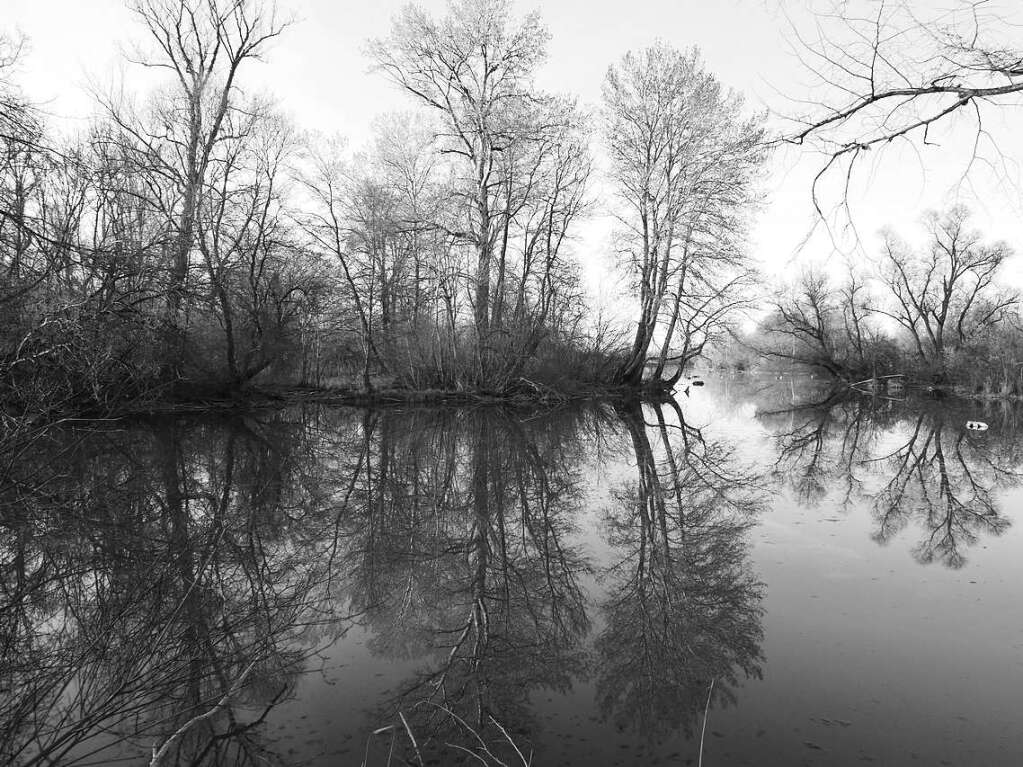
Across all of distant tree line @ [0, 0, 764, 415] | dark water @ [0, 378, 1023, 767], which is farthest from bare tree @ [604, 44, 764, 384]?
dark water @ [0, 378, 1023, 767]

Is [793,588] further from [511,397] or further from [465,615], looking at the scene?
[511,397]

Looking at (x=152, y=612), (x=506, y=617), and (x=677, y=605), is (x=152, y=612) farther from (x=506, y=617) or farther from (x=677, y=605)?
(x=677, y=605)

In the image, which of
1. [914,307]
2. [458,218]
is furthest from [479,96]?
[914,307]

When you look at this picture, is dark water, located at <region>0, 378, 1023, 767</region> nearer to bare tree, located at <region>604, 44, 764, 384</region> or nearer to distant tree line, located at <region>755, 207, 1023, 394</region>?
bare tree, located at <region>604, 44, 764, 384</region>

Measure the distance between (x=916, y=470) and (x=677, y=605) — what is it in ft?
22.8

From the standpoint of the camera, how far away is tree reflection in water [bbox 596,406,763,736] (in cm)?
281

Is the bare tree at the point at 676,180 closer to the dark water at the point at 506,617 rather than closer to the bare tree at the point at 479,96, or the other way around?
the bare tree at the point at 479,96

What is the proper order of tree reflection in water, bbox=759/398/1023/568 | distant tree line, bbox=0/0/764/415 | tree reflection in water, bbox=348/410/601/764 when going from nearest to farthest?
tree reflection in water, bbox=348/410/601/764 < tree reflection in water, bbox=759/398/1023/568 < distant tree line, bbox=0/0/764/415

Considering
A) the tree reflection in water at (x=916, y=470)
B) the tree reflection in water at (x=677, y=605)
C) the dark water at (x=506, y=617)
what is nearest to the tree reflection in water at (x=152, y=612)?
the dark water at (x=506, y=617)

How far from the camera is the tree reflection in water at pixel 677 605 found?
111 inches

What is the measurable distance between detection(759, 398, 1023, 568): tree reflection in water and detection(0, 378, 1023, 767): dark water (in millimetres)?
77

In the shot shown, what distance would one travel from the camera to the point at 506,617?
144 inches

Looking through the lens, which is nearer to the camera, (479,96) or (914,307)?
(479,96)

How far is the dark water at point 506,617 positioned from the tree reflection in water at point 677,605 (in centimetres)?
2
